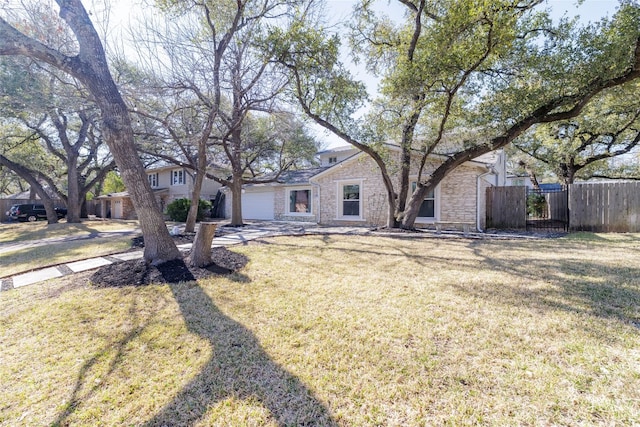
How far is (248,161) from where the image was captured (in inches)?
600

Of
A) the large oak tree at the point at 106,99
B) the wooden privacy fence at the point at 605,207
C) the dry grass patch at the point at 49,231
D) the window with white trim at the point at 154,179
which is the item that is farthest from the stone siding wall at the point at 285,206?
the window with white trim at the point at 154,179

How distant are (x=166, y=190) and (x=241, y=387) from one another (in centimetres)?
2682

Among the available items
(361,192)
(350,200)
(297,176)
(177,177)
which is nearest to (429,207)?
(361,192)

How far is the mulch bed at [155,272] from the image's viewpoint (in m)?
4.79

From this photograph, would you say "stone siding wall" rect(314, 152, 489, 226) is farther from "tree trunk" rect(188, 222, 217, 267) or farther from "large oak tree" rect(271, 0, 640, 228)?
"tree trunk" rect(188, 222, 217, 267)

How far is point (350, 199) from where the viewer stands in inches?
599

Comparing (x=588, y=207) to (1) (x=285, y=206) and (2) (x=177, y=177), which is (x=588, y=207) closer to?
(1) (x=285, y=206)

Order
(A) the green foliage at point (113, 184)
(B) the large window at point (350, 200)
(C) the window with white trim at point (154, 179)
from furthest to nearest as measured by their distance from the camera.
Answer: (A) the green foliage at point (113, 184), (C) the window with white trim at point (154, 179), (B) the large window at point (350, 200)

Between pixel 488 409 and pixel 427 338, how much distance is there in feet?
3.05

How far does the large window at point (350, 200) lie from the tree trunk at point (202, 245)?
9.99 m

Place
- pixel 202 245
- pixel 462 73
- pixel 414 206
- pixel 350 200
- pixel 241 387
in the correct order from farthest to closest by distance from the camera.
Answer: pixel 350 200 → pixel 414 206 → pixel 462 73 → pixel 202 245 → pixel 241 387

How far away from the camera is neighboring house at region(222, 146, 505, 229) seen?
11930 mm

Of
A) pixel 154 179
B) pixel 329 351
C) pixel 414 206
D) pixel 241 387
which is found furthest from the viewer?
pixel 154 179

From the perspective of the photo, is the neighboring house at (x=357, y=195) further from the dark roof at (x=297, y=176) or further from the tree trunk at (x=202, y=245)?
the tree trunk at (x=202, y=245)
